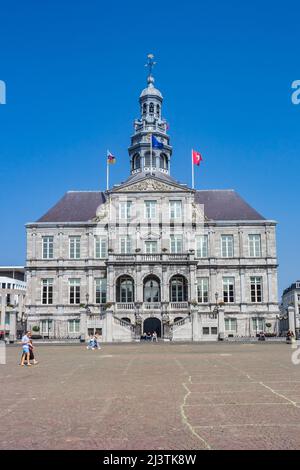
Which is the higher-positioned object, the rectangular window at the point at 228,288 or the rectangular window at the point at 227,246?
the rectangular window at the point at 227,246

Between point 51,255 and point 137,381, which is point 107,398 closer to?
point 137,381

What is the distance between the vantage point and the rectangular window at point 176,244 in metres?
62.0

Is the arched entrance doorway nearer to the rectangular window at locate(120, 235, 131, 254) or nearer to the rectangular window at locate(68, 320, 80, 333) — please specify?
the rectangular window at locate(68, 320, 80, 333)

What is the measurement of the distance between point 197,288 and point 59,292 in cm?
1559

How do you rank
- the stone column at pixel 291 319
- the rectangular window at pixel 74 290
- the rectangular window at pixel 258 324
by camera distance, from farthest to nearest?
the rectangular window at pixel 74 290 < the rectangular window at pixel 258 324 < the stone column at pixel 291 319

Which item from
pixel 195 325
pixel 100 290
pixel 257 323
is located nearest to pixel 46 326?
pixel 100 290

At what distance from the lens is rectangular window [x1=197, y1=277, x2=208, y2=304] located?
61.3m

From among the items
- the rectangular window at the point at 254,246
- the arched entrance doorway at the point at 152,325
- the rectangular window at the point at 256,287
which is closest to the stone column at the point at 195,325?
the arched entrance doorway at the point at 152,325

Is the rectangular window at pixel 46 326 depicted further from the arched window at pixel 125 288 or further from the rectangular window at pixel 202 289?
the rectangular window at pixel 202 289

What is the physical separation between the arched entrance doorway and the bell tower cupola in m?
19.9

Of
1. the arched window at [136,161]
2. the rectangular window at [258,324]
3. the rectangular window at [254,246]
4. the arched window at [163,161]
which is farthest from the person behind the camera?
the arched window at [163,161]

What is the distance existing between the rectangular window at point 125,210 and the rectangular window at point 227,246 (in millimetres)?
11183

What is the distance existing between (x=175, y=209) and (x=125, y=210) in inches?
226

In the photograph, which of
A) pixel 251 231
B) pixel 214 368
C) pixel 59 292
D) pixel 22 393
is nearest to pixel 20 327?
pixel 59 292
